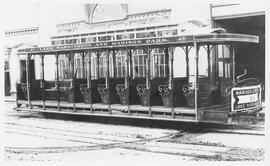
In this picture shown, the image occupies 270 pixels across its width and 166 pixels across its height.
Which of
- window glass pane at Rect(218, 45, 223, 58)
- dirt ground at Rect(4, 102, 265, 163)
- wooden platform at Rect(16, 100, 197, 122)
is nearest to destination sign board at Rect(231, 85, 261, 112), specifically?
dirt ground at Rect(4, 102, 265, 163)

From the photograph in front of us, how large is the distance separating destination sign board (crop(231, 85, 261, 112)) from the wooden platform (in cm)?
109

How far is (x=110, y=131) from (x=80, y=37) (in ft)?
29.6

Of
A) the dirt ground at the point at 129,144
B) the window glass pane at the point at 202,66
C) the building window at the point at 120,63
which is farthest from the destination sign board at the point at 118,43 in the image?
the building window at the point at 120,63

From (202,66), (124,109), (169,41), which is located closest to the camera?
(169,41)

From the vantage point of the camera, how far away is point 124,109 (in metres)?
10.3

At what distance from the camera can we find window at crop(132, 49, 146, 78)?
618 inches

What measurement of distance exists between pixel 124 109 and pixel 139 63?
230 inches

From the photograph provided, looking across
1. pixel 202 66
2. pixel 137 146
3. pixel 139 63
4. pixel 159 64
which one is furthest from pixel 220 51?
pixel 137 146

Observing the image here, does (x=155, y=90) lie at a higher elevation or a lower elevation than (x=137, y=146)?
higher

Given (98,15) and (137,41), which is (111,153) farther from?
(98,15)

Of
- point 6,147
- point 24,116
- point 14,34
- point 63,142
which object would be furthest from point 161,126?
point 14,34

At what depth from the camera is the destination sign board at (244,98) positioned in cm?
830

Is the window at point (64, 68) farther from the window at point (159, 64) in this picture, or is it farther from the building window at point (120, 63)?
the window at point (159, 64)

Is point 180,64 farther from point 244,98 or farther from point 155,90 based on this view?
point 244,98
